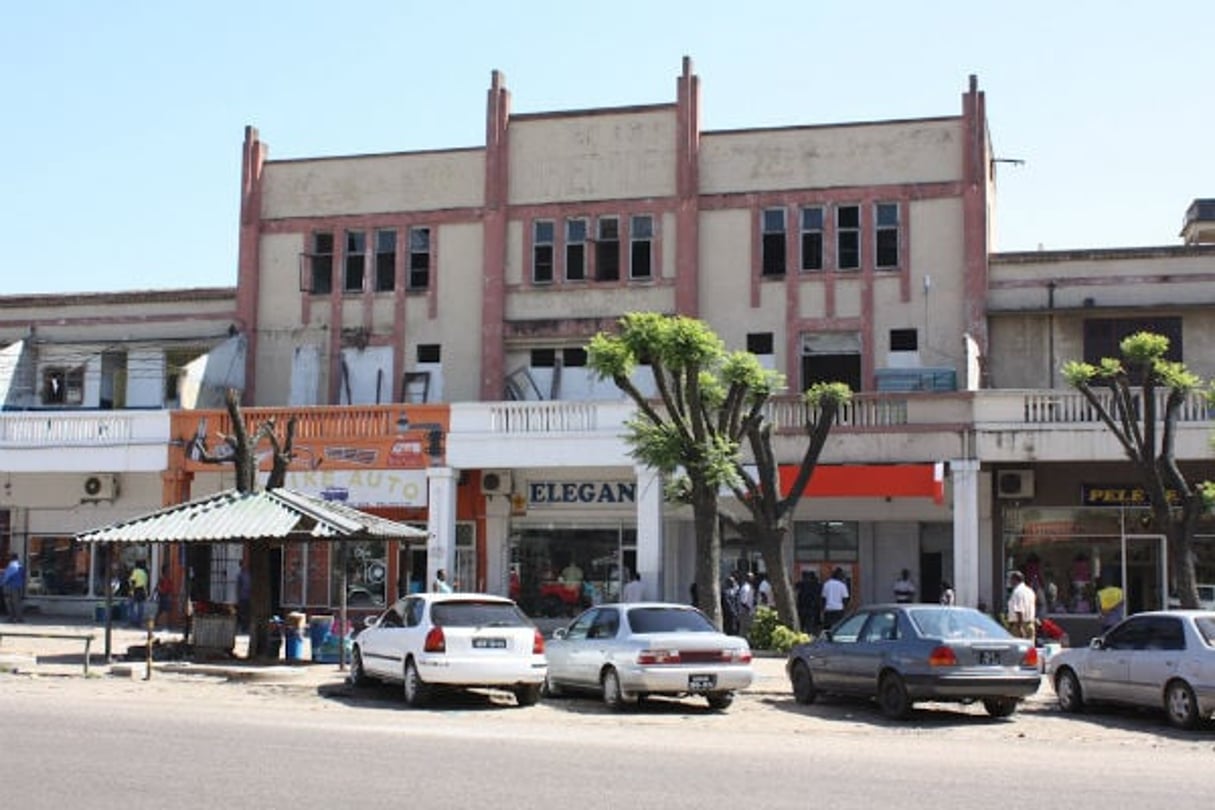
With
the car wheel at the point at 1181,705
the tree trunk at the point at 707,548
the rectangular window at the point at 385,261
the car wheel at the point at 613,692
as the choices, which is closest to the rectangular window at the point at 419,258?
the rectangular window at the point at 385,261

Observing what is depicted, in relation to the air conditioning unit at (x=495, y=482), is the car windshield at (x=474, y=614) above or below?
below

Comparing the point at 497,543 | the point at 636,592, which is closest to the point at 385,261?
the point at 497,543

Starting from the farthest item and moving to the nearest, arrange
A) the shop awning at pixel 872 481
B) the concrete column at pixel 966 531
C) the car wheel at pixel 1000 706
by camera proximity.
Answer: the shop awning at pixel 872 481 → the concrete column at pixel 966 531 → the car wheel at pixel 1000 706

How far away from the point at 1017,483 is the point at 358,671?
56.1 feet

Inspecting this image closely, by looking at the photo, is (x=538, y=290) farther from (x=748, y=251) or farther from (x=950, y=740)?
(x=950, y=740)

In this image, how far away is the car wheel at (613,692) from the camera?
1784 centimetres

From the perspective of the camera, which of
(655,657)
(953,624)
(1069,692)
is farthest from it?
(1069,692)

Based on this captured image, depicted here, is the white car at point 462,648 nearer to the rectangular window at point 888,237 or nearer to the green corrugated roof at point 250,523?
the green corrugated roof at point 250,523

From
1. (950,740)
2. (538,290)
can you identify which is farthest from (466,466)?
(950,740)

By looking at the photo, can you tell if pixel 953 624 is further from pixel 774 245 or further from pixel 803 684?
pixel 774 245

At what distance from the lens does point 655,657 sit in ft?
57.6

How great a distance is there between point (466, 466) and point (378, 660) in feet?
46.0

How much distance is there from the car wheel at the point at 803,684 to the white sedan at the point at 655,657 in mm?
993

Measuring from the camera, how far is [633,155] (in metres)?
37.2
